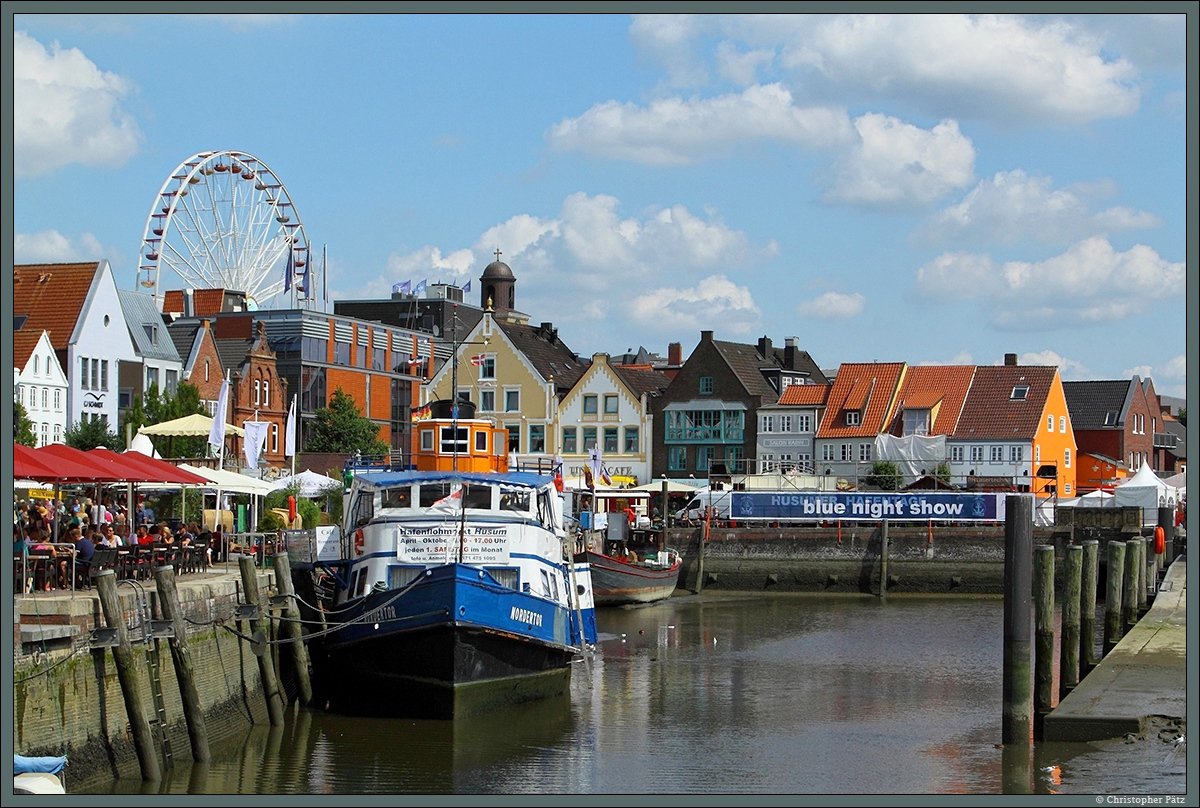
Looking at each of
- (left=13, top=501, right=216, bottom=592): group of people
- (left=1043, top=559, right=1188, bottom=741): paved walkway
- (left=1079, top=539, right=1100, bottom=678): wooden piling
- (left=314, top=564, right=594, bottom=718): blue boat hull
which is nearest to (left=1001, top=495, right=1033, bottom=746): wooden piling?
(left=1043, top=559, right=1188, bottom=741): paved walkway

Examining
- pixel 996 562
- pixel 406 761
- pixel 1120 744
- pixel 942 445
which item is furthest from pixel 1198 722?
pixel 942 445

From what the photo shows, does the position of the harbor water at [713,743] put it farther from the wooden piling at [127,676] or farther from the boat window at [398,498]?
the boat window at [398,498]

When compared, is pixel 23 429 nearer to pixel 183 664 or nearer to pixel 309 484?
pixel 309 484

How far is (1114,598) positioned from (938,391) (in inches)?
2285

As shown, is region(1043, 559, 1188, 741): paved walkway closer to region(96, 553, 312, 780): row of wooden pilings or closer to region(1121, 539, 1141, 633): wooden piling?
region(1121, 539, 1141, 633): wooden piling

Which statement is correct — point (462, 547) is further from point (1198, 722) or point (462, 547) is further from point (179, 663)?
point (1198, 722)

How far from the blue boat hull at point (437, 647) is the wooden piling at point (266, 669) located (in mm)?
1398

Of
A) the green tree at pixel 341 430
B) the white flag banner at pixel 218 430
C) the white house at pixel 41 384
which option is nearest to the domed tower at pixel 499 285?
the green tree at pixel 341 430

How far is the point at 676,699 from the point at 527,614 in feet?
18.3

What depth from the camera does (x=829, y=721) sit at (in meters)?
31.2

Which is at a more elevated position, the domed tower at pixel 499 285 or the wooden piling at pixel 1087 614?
the domed tower at pixel 499 285

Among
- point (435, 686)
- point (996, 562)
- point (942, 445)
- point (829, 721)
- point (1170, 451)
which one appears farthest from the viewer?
point (1170, 451)

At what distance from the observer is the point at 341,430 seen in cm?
9600

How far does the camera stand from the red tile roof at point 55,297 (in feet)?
244
